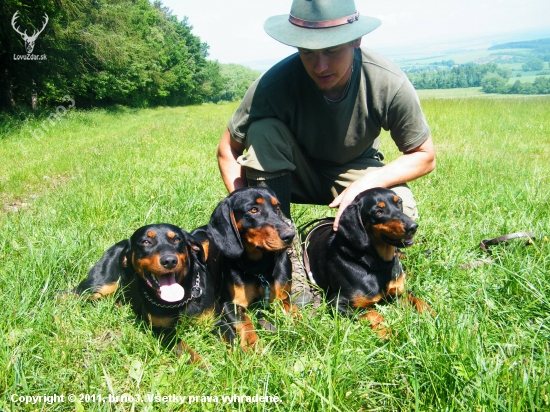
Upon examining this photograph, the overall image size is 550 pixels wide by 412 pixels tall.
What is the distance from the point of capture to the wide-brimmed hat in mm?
2693

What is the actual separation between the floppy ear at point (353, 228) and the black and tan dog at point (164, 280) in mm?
894

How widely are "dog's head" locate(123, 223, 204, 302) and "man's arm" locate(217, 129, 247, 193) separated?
95 cm

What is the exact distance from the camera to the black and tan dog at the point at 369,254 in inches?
106

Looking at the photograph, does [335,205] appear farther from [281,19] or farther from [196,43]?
[196,43]

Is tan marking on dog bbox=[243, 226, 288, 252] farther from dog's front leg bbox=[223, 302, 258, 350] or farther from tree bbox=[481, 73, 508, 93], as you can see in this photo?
tree bbox=[481, 73, 508, 93]

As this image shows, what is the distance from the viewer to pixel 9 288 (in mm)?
2699

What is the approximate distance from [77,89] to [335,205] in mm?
26637

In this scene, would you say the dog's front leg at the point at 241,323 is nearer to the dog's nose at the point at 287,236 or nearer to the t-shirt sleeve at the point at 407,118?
the dog's nose at the point at 287,236

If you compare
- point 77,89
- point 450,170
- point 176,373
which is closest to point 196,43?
point 77,89

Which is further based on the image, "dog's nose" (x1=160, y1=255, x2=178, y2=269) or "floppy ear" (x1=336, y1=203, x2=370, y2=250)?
"floppy ear" (x1=336, y1=203, x2=370, y2=250)

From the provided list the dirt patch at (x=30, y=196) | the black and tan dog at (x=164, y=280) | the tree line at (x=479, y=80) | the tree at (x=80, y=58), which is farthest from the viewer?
the tree line at (x=479, y=80)

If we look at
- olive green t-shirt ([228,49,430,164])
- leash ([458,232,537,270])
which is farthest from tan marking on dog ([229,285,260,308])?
leash ([458,232,537,270])

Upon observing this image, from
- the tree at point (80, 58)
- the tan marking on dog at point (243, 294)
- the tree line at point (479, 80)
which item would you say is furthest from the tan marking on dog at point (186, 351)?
the tree line at point (479, 80)

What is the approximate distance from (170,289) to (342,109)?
1676 millimetres
